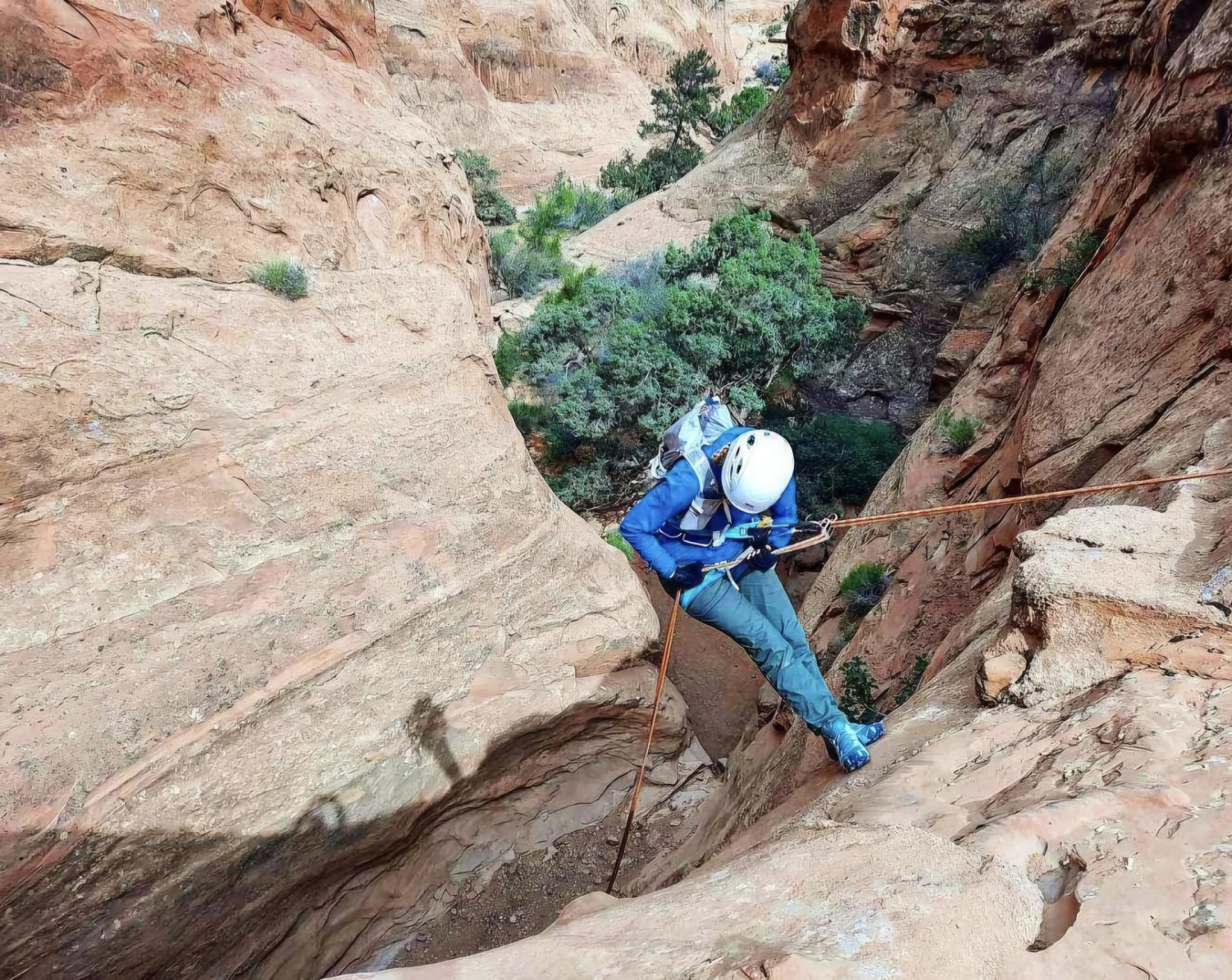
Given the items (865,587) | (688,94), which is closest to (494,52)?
(688,94)

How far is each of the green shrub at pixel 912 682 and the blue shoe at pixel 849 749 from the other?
3.67ft

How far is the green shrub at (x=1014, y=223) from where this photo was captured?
35.4ft

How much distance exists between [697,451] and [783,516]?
59cm

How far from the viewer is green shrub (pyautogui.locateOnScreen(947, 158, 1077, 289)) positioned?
35.4 ft

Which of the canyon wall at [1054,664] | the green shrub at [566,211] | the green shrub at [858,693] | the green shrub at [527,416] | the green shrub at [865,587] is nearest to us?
the canyon wall at [1054,664]

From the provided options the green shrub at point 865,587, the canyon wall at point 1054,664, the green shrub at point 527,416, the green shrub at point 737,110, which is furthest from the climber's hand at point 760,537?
the green shrub at point 737,110

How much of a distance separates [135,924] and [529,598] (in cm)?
301

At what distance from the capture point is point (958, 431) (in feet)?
20.8

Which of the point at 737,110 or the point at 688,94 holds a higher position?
the point at 688,94

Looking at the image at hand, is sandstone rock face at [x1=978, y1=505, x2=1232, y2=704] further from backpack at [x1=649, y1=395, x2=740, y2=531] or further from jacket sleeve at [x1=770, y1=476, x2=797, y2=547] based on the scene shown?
backpack at [x1=649, y1=395, x2=740, y2=531]

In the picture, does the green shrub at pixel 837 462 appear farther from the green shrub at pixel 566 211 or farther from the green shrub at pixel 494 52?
the green shrub at pixel 494 52

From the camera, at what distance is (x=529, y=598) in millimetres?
5758

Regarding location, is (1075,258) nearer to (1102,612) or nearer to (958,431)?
(958,431)

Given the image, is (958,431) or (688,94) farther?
(688,94)
